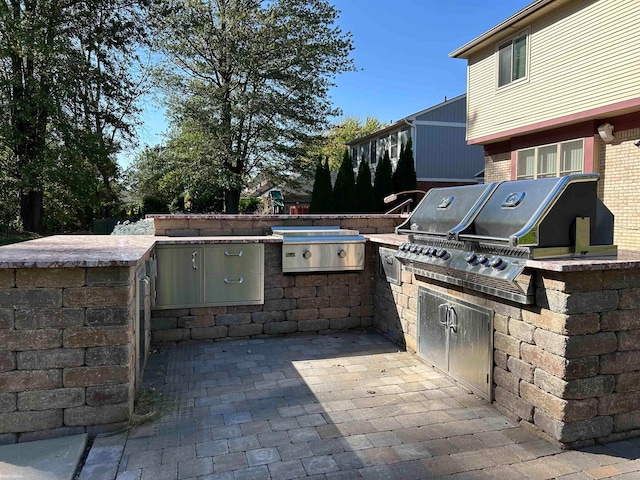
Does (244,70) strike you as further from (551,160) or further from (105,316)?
(105,316)

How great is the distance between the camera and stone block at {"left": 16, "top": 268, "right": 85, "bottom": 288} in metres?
2.61

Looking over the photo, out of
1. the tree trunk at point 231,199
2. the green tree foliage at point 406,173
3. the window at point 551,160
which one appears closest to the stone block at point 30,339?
the window at point 551,160

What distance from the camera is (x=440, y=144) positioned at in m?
19.3

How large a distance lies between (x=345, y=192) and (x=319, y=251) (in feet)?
39.4

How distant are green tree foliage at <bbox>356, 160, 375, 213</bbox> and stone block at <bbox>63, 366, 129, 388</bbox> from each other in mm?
14293

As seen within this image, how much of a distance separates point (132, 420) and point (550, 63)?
33.2ft

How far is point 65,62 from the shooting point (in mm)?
12820

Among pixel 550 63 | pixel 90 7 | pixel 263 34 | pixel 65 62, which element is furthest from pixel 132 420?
pixel 263 34

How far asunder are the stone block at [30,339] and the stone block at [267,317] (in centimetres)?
244

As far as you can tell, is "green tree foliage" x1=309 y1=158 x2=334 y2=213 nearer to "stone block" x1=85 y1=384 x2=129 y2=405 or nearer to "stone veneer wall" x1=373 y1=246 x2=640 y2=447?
"stone veneer wall" x1=373 y1=246 x2=640 y2=447

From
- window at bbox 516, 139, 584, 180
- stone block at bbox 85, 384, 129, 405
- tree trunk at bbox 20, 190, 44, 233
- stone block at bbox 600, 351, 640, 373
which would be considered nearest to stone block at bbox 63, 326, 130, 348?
stone block at bbox 85, 384, 129, 405

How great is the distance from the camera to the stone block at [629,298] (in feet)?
8.73

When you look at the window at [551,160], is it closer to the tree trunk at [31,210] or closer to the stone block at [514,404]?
the stone block at [514,404]

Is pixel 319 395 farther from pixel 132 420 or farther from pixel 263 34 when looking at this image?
pixel 263 34
